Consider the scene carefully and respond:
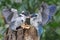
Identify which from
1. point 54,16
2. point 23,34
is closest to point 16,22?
point 23,34

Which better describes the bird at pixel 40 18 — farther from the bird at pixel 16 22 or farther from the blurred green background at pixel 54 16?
the blurred green background at pixel 54 16

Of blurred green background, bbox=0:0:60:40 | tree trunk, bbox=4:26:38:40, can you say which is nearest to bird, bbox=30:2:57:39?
tree trunk, bbox=4:26:38:40

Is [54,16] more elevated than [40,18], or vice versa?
[40,18]

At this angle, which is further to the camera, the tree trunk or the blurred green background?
the blurred green background

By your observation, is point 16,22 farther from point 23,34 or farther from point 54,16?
point 54,16

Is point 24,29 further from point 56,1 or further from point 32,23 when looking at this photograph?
point 56,1

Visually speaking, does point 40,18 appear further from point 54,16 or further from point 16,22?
point 54,16

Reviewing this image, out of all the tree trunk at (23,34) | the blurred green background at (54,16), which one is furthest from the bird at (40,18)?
the blurred green background at (54,16)

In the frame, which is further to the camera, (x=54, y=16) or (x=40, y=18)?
(x=54, y=16)

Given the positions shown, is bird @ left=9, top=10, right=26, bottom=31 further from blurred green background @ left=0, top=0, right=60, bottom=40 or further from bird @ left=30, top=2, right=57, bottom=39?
blurred green background @ left=0, top=0, right=60, bottom=40

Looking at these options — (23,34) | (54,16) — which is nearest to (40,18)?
(23,34)

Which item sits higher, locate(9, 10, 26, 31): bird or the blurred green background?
locate(9, 10, 26, 31): bird

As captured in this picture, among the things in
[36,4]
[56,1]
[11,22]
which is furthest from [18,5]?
[11,22]

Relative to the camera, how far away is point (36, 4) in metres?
2.82
